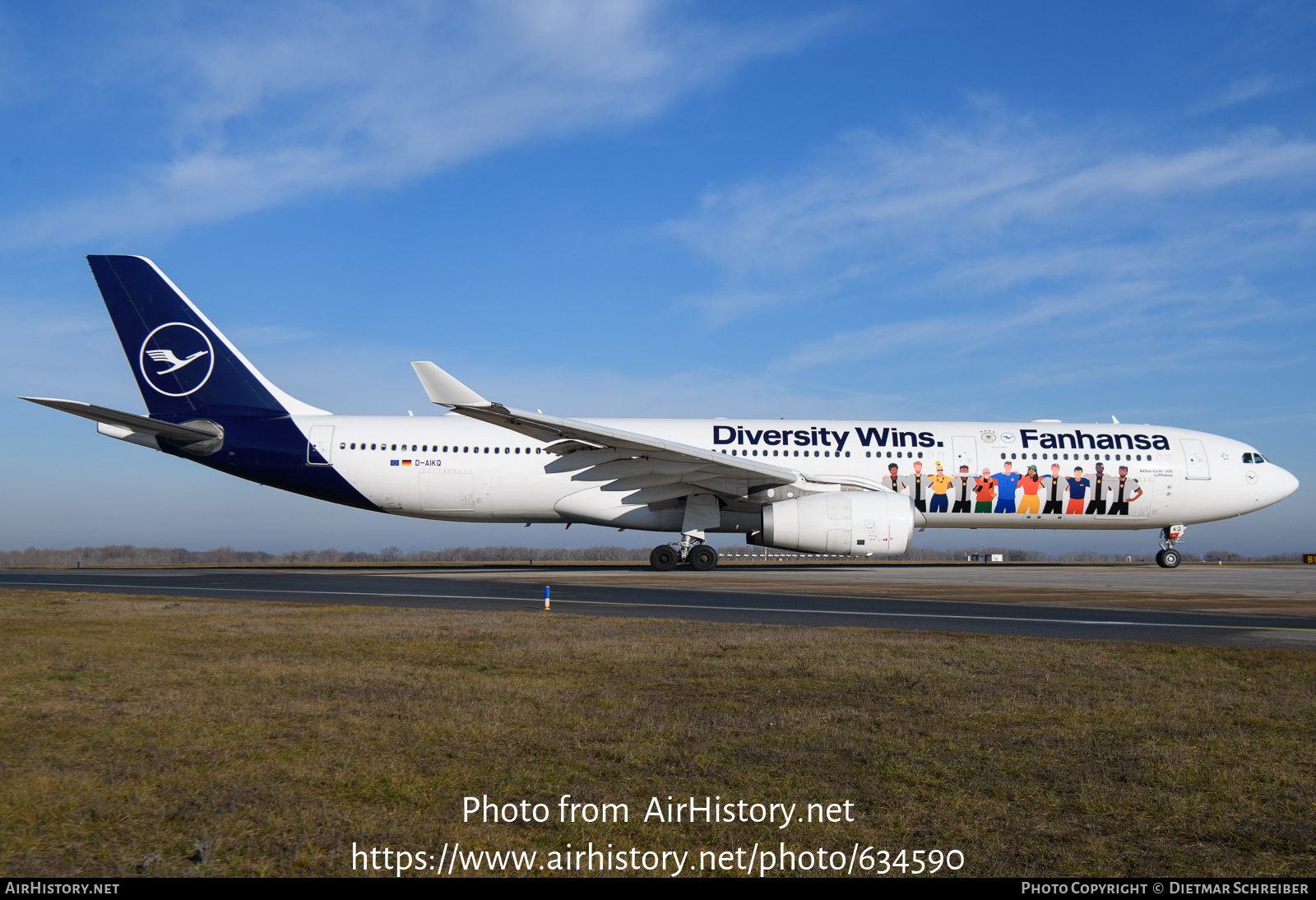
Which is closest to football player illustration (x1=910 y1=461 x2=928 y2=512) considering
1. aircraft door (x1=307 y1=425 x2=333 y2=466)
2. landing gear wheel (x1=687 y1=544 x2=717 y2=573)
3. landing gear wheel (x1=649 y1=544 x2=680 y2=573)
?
landing gear wheel (x1=687 y1=544 x2=717 y2=573)

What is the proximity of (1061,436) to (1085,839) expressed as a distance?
71.1ft

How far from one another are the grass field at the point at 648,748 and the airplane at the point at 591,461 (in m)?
13.0

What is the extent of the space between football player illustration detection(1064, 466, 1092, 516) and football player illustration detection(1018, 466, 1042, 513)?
86 centimetres

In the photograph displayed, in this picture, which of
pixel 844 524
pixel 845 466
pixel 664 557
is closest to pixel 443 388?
pixel 664 557

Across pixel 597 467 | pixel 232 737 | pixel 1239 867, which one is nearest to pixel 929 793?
pixel 1239 867

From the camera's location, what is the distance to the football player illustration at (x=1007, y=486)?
71.1 feet

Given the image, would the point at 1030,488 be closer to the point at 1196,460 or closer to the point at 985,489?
the point at 985,489

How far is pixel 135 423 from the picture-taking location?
1948 centimetres

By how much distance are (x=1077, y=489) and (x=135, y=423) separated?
79.5ft

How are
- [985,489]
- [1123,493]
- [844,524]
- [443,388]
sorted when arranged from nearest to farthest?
[443,388]
[844,524]
[985,489]
[1123,493]

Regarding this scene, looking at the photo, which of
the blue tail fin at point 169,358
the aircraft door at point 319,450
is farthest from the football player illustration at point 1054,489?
the blue tail fin at point 169,358

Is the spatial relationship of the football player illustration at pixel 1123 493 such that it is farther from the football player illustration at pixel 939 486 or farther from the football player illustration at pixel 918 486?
the football player illustration at pixel 918 486

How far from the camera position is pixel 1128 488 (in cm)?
2212

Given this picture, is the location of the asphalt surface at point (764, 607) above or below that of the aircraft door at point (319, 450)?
below
